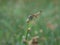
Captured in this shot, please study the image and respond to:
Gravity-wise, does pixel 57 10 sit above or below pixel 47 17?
above

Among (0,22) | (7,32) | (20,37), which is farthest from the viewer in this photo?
(0,22)

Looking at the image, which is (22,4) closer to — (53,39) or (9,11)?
(9,11)

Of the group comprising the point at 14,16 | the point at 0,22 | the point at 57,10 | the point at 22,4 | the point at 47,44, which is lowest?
the point at 47,44

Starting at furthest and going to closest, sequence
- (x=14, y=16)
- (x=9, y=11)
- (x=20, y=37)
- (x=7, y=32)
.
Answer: (x=9, y=11)
(x=14, y=16)
(x=7, y=32)
(x=20, y=37)

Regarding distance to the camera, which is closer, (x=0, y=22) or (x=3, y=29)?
(x=3, y=29)

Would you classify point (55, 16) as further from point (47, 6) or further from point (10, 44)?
point (10, 44)

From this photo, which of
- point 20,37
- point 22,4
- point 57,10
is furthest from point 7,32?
point 22,4
